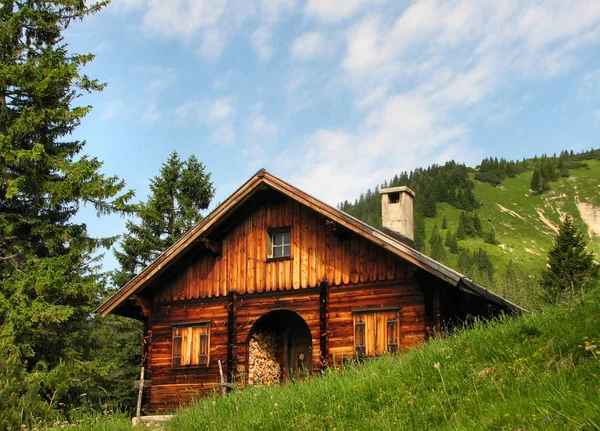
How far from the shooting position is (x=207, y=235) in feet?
65.1

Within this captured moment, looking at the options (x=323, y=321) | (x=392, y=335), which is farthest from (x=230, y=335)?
(x=392, y=335)

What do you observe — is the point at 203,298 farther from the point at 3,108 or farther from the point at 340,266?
the point at 3,108

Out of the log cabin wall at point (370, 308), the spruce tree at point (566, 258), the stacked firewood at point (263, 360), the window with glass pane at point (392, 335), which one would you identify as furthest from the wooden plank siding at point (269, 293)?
the spruce tree at point (566, 258)

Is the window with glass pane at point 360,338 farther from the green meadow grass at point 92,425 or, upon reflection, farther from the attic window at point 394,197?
the green meadow grass at point 92,425

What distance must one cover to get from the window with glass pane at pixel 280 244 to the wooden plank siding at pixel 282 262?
0.94 feet

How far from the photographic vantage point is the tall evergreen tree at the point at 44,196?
840 inches

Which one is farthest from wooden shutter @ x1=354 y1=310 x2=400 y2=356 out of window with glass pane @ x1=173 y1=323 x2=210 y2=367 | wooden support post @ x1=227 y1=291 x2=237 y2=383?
window with glass pane @ x1=173 y1=323 x2=210 y2=367

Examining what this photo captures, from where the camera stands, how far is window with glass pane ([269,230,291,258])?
64.7 ft

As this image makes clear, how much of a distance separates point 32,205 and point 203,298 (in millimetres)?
8274

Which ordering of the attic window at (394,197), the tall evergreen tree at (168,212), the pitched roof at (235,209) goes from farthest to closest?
1. the tall evergreen tree at (168,212)
2. the attic window at (394,197)
3. the pitched roof at (235,209)

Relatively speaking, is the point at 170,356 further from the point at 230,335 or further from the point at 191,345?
the point at 230,335

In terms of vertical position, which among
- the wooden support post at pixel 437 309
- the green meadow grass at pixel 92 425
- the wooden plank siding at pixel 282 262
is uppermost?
the wooden plank siding at pixel 282 262

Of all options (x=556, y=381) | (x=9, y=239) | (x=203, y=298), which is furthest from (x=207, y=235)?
(x=556, y=381)

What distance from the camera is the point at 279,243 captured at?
19922 millimetres
